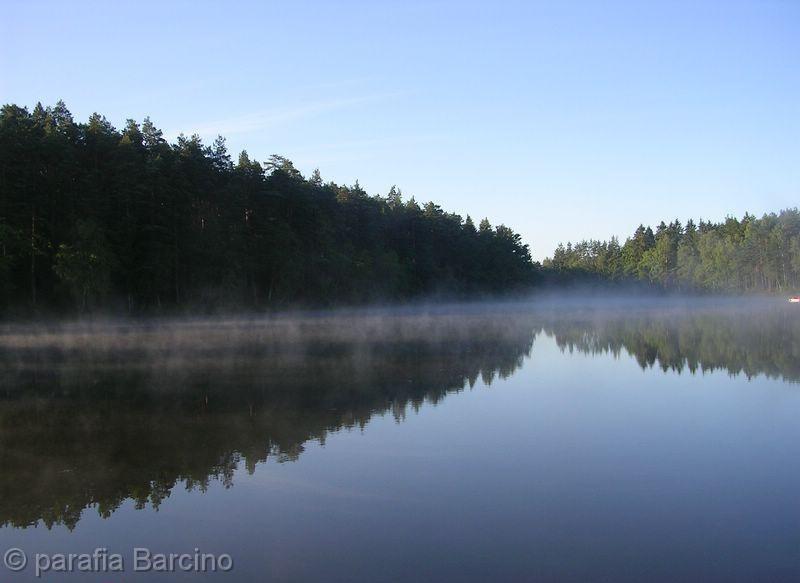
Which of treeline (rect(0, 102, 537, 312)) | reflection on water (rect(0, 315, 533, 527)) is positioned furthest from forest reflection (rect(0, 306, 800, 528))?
treeline (rect(0, 102, 537, 312))

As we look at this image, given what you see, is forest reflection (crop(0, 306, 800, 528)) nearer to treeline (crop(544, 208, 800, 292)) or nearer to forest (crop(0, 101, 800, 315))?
forest (crop(0, 101, 800, 315))

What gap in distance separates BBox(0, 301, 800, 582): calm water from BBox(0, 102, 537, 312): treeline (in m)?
22.9

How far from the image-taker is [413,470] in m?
9.21

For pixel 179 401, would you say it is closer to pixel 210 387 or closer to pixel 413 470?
pixel 210 387

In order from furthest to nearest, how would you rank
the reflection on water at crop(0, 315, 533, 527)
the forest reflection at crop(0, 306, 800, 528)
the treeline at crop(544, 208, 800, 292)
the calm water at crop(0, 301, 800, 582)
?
the treeline at crop(544, 208, 800, 292), the forest reflection at crop(0, 306, 800, 528), the reflection on water at crop(0, 315, 533, 527), the calm water at crop(0, 301, 800, 582)

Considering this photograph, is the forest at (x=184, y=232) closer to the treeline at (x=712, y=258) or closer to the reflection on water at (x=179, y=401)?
the treeline at (x=712, y=258)

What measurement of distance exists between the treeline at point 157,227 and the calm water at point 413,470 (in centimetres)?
2294

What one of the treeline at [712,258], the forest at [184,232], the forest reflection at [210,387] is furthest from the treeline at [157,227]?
the treeline at [712,258]

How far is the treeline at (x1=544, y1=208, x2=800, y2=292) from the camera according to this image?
340 feet

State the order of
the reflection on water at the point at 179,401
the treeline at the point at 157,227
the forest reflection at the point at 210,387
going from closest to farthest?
the reflection on water at the point at 179,401 < the forest reflection at the point at 210,387 < the treeline at the point at 157,227

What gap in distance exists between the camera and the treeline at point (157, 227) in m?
39.4

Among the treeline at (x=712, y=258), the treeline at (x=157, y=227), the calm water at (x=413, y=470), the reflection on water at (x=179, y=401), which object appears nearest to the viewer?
the calm water at (x=413, y=470)

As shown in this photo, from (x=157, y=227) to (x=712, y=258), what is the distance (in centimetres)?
10078

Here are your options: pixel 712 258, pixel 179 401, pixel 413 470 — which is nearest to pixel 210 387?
pixel 179 401
